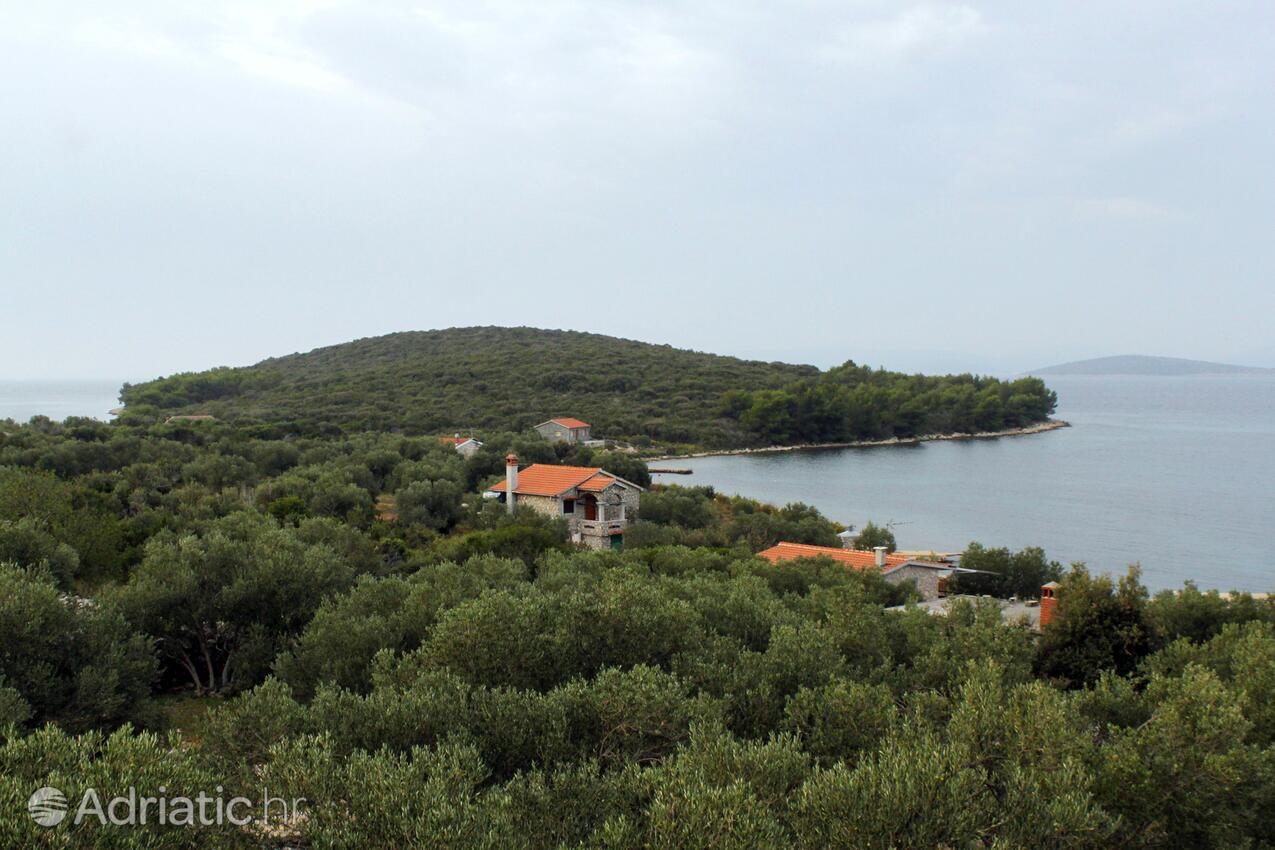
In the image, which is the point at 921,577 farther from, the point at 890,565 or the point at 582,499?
the point at 582,499

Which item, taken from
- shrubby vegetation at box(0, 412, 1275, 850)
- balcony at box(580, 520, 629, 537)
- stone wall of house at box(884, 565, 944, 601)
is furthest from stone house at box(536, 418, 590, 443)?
shrubby vegetation at box(0, 412, 1275, 850)

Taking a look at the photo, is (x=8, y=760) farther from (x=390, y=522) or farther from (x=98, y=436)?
(x=98, y=436)

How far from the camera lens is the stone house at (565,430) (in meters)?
70.2

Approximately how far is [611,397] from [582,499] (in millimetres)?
64361

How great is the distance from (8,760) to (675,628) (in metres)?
6.55

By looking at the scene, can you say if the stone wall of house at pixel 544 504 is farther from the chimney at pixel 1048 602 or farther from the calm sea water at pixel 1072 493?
the calm sea water at pixel 1072 493

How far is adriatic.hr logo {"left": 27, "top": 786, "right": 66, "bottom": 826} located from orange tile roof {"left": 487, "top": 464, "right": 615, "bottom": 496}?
1005 inches

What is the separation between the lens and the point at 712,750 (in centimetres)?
643

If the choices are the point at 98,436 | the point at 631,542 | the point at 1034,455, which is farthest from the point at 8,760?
the point at 1034,455

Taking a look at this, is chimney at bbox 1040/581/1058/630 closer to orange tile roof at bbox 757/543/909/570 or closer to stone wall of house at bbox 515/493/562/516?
orange tile roof at bbox 757/543/909/570

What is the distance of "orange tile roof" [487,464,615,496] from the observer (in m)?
31.1

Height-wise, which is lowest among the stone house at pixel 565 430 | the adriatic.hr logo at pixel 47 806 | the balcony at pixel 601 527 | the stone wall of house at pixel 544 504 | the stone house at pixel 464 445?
Answer: the balcony at pixel 601 527

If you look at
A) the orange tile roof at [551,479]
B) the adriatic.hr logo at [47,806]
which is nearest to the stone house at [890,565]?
the orange tile roof at [551,479]

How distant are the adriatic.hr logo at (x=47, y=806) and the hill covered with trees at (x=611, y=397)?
6177cm
